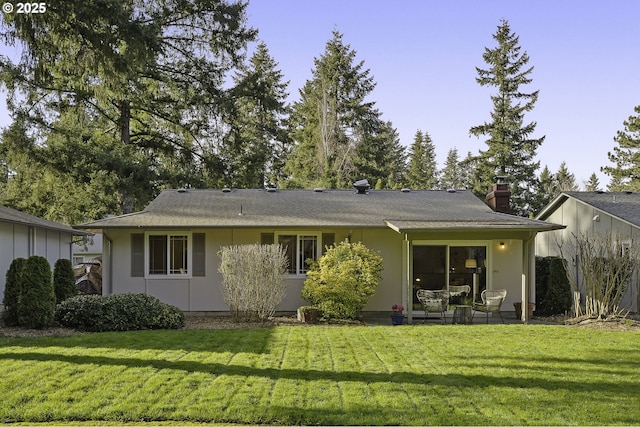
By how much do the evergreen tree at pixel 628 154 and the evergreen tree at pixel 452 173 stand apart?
19.0m

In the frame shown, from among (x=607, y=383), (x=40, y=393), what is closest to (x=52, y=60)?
(x=40, y=393)

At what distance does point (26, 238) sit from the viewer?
14766 millimetres

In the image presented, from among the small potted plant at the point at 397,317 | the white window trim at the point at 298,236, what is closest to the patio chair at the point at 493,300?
the small potted plant at the point at 397,317

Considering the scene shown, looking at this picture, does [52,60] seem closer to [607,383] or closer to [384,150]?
[607,383]

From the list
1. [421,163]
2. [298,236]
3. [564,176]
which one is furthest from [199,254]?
[564,176]

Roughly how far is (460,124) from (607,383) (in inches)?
1000

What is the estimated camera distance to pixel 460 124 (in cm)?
3022

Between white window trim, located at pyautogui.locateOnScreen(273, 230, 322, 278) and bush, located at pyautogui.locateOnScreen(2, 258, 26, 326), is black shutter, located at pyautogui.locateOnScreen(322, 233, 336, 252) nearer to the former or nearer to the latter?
white window trim, located at pyautogui.locateOnScreen(273, 230, 322, 278)

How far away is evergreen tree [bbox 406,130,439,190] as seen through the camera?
42719 millimetres

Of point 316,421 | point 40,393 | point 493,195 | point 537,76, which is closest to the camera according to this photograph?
point 316,421

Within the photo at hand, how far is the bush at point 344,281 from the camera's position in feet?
39.4

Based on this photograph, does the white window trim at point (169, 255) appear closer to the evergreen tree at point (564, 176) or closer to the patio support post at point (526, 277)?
the patio support post at point (526, 277)

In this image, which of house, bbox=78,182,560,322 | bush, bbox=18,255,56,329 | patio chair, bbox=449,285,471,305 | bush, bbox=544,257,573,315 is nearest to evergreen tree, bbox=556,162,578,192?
bush, bbox=544,257,573,315

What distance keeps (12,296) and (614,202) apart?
16457 mm
